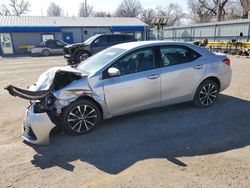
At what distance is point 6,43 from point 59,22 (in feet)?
23.4

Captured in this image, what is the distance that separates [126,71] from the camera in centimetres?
469

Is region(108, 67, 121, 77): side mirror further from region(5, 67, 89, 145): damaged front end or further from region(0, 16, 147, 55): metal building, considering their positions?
region(0, 16, 147, 55): metal building

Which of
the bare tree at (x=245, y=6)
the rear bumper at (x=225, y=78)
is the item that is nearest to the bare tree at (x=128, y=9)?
the bare tree at (x=245, y=6)

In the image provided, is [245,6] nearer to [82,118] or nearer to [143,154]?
[82,118]

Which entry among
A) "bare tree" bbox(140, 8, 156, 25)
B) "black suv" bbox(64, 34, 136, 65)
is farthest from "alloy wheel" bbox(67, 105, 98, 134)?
"bare tree" bbox(140, 8, 156, 25)

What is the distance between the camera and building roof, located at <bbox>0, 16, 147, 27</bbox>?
27.9m

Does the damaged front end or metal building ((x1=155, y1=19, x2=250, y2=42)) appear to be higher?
metal building ((x1=155, y1=19, x2=250, y2=42))

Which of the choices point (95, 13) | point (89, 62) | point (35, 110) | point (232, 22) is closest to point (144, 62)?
point (89, 62)

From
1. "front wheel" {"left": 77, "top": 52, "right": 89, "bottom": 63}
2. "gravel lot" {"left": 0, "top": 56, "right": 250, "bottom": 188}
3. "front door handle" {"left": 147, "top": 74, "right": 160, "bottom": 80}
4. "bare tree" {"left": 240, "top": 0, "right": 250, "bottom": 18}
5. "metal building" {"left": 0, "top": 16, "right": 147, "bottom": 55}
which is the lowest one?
"gravel lot" {"left": 0, "top": 56, "right": 250, "bottom": 188}

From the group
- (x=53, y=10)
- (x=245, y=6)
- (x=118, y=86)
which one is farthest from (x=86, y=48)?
(x=53, y=10)

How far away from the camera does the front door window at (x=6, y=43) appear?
26.7 meters

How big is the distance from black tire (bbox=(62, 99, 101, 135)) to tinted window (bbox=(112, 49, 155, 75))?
936 millimetres

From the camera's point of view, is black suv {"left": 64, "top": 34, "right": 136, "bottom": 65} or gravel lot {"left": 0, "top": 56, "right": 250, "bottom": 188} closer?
gravel lot {"left": 0, "top": 56, "right": 250, "bottom": 188}

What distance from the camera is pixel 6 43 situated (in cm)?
2709
